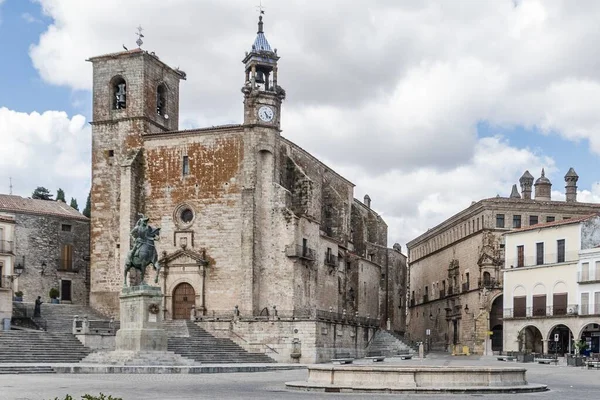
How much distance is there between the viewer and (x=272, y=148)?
52.2 metres

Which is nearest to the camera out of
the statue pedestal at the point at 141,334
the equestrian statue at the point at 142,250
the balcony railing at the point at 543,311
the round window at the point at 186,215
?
the statue pedestal at the point at 141,334

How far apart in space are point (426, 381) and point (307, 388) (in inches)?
125

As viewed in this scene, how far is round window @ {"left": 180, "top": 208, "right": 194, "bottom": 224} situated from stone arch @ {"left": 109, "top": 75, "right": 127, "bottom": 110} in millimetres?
8129

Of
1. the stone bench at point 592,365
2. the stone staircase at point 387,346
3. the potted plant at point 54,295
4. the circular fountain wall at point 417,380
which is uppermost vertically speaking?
the potted plant at point 54,295

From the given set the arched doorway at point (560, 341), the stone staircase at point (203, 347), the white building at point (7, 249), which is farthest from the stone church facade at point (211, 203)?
the arched doorway at point (560, 341)

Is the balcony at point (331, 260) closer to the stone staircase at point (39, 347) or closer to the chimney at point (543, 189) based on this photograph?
the stone staircase at point (39, 347)

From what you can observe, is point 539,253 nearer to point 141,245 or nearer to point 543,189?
point 543,189

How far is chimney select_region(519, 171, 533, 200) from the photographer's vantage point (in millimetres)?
74250

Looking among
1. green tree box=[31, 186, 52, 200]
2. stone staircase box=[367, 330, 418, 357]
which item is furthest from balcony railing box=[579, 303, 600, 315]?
green tree box=[31, 186, 52, 200]

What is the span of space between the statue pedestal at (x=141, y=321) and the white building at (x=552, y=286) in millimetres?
29450

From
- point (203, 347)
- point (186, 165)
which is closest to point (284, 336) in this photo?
point (203, 347)

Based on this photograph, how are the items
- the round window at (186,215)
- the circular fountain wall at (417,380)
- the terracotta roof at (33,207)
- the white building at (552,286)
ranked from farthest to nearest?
the terracotta roof at (33,207), the white building at (552,286), the round window at (186,215), the circular fountain wall at (417,380)

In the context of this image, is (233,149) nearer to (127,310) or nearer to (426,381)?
(127,310)

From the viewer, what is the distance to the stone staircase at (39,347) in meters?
37.3
